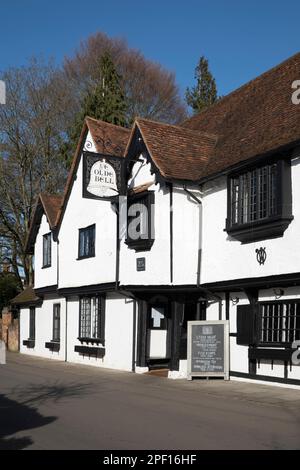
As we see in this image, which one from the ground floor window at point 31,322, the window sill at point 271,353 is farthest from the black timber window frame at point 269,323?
the ground floor window at point 31,322

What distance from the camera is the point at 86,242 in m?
24.6

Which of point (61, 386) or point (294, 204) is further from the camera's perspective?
point (61, 386)

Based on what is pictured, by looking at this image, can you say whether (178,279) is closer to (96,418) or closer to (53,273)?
(96,418)

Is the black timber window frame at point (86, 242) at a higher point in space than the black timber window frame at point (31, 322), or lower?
higher

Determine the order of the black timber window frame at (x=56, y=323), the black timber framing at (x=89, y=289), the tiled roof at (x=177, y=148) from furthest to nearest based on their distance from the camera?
the black timber window frame at (x=56, y=323) → the black timber framing at (x=89, y=289) → the tiled roof at (x=177, y=148)

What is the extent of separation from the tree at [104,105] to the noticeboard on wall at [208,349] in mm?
19883

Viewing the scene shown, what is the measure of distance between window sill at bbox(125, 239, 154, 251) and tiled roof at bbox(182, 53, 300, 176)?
2.84m

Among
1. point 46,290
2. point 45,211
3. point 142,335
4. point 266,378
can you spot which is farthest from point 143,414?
point 45,211

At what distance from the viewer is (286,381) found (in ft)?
49.7

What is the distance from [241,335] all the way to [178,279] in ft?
9.53

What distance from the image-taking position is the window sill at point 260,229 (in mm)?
14898

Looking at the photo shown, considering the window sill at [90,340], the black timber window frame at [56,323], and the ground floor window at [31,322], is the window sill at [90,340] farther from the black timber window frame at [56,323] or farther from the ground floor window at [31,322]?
the ground floor window at [31,322]

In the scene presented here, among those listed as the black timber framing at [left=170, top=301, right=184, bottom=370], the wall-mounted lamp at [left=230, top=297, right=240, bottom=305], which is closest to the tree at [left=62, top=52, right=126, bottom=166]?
the black timber framing at [left=170, top=301, right=184, bottom=370]
